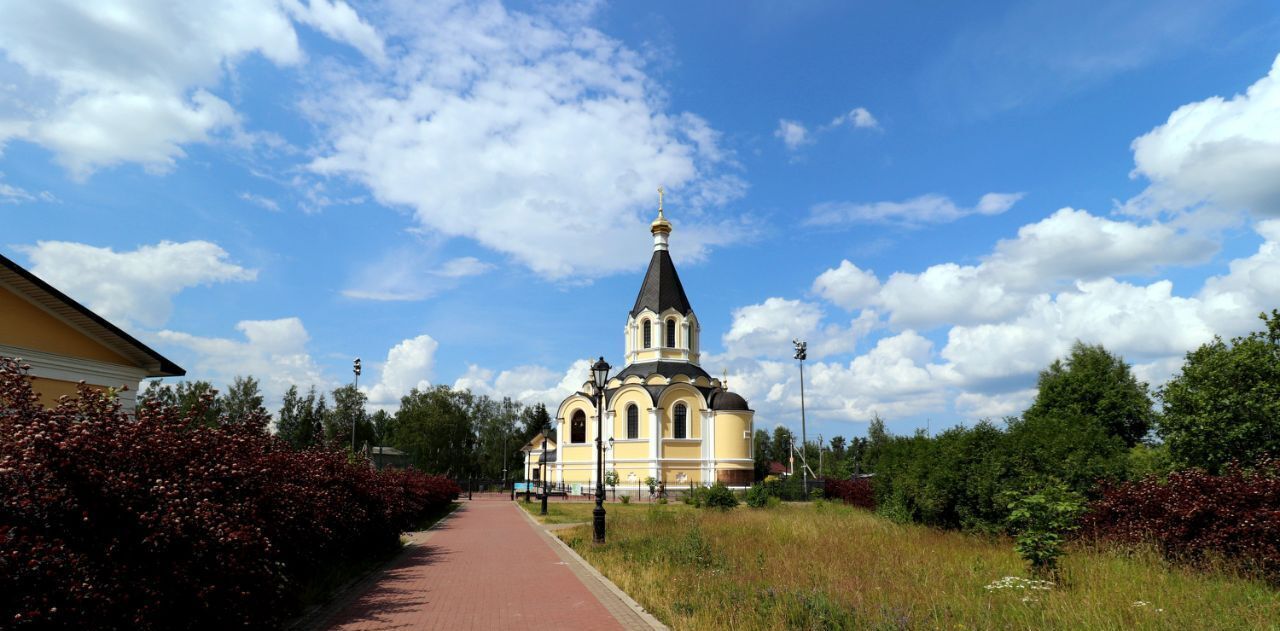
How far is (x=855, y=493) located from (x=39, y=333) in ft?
87.6

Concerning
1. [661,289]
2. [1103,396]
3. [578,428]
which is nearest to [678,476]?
[578,428]

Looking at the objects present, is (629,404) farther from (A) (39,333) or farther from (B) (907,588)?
(B) (907,588)

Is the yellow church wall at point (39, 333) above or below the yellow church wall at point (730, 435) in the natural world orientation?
above

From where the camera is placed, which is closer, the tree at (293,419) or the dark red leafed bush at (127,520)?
the dark red leafed bush at (127,520)

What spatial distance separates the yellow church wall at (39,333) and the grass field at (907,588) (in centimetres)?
899

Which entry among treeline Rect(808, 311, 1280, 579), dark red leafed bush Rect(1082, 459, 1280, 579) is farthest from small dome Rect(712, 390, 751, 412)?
dark red leafed bush Rect(1082, 459, 1280, 579)

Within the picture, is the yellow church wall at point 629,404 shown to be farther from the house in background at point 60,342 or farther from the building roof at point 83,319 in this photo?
the house in background at point 60,342

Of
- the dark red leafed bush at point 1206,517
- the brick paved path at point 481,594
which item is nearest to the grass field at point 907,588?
the dark red leafed bush at point 1206,517

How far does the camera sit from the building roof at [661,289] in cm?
5088

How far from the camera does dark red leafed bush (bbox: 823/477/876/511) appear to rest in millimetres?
26578

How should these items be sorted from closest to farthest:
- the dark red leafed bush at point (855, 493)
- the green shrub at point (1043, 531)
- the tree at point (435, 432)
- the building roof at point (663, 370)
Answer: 1. the green shrub at point (1043, 531)
2. the dark red leafed bush at point (855, 493)
3. the building roof at point (663, 370)
4. the tree at point (435, 432)

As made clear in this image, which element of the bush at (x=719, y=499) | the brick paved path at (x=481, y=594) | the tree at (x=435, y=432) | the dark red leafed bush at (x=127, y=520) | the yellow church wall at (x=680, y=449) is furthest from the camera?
the tree at (x=435, y=432)

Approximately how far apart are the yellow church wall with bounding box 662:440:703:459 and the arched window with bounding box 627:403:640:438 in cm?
220

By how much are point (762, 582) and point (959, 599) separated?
2.44 metres
